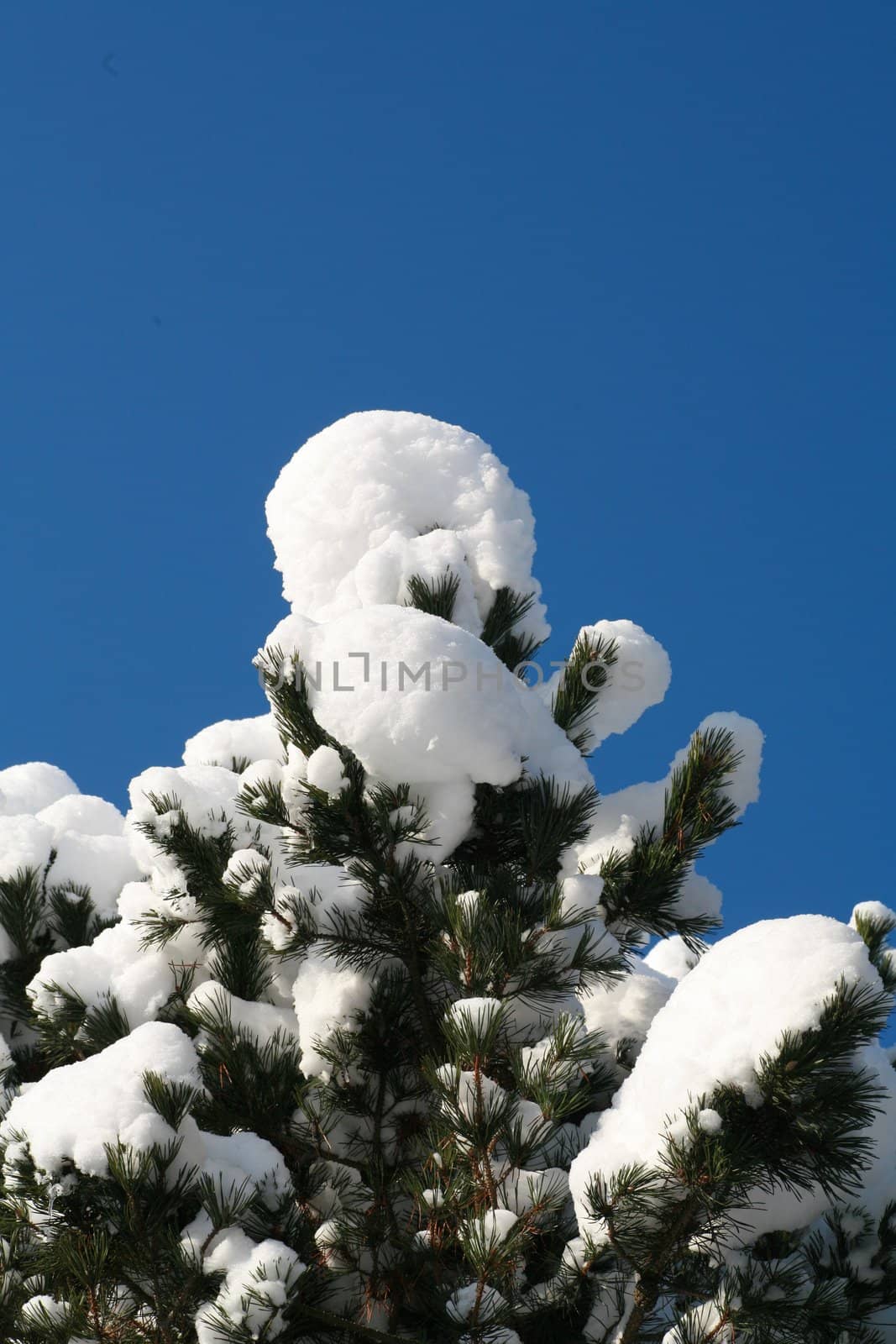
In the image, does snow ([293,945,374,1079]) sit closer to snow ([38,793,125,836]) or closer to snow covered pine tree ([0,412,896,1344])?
snow covered pine tree ([0,412,896,1344])

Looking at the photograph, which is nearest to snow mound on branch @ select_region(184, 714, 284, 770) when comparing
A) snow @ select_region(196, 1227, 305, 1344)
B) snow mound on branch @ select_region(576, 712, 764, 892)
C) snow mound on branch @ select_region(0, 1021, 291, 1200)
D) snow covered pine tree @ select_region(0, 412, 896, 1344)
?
snow covered pine tree @ select_region(0, 412, 896, 1344)

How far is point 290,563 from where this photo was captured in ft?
18.4

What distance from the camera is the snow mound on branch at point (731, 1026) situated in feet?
9.68

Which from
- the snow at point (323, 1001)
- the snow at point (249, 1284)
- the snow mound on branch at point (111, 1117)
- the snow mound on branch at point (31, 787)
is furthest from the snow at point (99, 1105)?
the snow mound on branch at point (31, 787)

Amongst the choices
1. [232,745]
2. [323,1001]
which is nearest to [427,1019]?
[323,1001]

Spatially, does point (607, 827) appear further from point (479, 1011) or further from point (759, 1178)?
point (759, 1178)

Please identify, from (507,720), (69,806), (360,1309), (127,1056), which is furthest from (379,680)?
(69,806)

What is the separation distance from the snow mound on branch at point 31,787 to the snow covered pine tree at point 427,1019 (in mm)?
1199

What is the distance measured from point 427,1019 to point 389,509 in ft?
7.18

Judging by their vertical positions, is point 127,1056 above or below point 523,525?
below

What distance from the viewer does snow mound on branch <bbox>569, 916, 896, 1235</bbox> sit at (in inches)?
116

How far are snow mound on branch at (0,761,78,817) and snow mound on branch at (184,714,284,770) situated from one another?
131 centimetres

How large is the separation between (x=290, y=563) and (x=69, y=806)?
1.83 meters

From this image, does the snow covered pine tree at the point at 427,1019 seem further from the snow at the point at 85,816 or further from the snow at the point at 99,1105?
the snow at the point at 85,816
